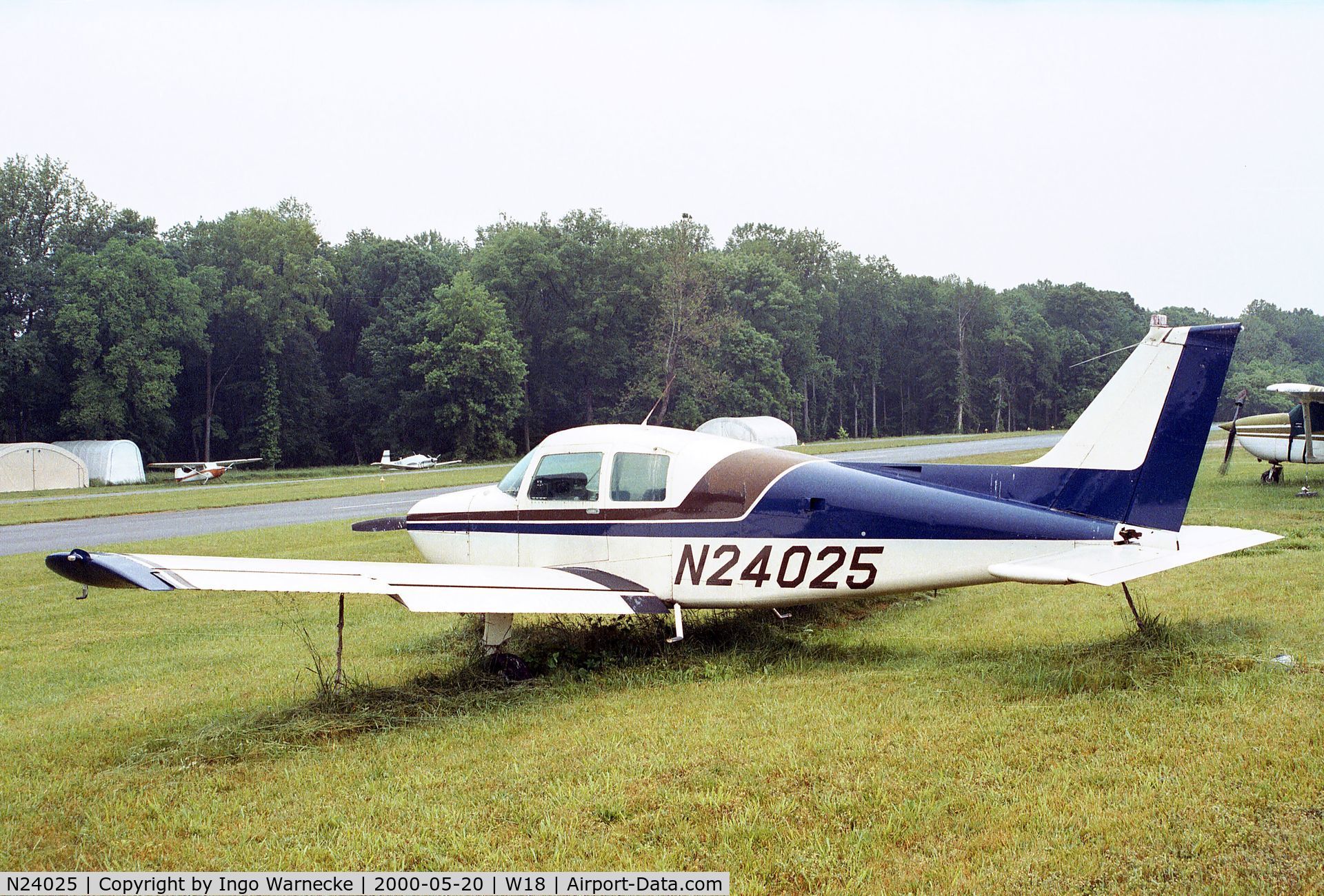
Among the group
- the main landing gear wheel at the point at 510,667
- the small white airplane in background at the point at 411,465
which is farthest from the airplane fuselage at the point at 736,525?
the small white airplane in background at the point at 411,465

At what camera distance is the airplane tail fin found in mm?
6883

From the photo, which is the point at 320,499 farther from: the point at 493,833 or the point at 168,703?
the point at 493,833

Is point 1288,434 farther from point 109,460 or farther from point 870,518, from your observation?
point 109,460

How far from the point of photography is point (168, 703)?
24.1 feet

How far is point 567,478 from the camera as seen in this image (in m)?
8.01

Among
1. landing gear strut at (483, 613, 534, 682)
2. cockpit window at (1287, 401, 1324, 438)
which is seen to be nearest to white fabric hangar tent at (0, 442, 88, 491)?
landing gear strut at (483, 613, 534, 682)

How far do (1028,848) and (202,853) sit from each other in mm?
3606

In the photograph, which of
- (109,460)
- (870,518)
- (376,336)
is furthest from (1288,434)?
(376,336)

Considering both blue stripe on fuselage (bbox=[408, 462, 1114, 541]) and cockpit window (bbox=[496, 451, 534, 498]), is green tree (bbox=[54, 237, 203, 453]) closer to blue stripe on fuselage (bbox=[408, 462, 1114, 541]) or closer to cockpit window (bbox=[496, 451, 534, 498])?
cockpit window (bbox=[496, 451, 534, 498])

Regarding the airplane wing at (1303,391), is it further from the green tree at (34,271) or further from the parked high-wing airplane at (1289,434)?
the green tree at (34,271)

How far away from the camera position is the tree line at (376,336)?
53.2 m

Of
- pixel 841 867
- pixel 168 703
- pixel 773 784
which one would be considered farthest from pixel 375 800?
pixel 168 703

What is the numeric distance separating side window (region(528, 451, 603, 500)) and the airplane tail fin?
12.1 feet

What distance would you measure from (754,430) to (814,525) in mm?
42428
